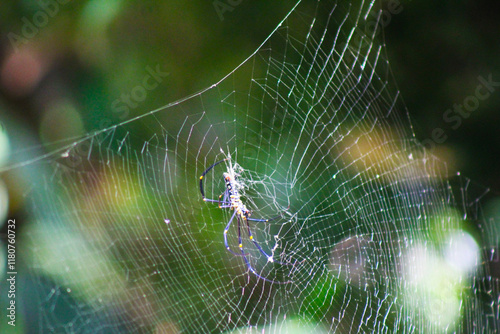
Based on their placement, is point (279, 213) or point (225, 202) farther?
point (279, 213)

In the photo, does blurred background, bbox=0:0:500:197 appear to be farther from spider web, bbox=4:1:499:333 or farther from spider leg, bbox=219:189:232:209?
spider leg, bbox=219:189:232:209

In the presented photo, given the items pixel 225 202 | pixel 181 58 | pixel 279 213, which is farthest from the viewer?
pixel 181 58

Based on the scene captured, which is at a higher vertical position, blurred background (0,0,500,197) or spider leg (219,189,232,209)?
blurred background (0,0,500,197)

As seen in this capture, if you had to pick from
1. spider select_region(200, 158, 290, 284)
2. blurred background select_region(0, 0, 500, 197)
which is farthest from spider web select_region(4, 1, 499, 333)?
blurred background select_region(0, 0, 500, 197)

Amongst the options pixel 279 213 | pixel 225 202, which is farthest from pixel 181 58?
pixel 279 213

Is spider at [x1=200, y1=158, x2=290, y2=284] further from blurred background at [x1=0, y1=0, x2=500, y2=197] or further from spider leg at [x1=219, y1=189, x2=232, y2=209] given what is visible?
blurred background at [x1=0, y1=0, x2=500, y2=197]

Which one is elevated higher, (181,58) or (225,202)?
(181,58)

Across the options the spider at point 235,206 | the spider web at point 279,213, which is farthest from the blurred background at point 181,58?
the spider at point 235,206

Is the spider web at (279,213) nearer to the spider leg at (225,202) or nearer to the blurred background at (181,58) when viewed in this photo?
the spider leg at (225,202)

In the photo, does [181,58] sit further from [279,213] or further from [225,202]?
[279,213]
